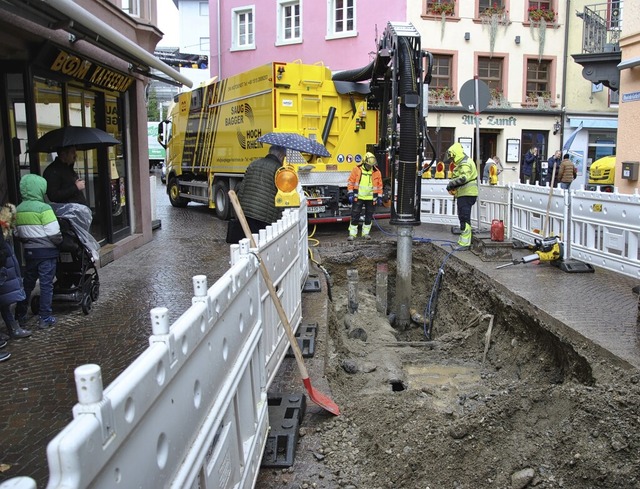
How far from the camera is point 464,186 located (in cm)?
1077

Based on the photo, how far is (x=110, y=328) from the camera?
599 cm

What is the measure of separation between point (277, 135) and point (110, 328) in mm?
2904

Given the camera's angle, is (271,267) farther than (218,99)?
No

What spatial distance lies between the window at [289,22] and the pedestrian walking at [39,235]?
22.5 meters

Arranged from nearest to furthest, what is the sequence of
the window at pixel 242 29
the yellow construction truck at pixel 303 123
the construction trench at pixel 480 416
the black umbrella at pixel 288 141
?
the construction trench at pixel 480 416
the black umbrella at pixel 288 141
the yellow construction truck at pixel 303 123
the window at pixel 242 29

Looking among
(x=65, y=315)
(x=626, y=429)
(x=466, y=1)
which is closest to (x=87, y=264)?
(x=65, y=315)

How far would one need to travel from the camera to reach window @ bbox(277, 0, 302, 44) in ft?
87.9

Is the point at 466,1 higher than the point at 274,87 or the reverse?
higher

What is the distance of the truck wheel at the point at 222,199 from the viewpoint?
1492cm

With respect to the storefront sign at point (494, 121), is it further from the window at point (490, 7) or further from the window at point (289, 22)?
the window at point (289, 22)

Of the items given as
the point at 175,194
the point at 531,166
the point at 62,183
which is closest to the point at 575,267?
the point at 62,183

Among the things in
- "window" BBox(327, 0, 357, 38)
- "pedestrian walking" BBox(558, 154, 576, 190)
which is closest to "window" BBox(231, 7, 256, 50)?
"window" BBox(327, 0, 357, 38)

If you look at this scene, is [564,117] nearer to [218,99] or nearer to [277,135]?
[218,99]

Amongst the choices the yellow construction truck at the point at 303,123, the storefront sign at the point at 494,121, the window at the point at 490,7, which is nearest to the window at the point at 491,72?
the storefront sign at the point at 494,121
